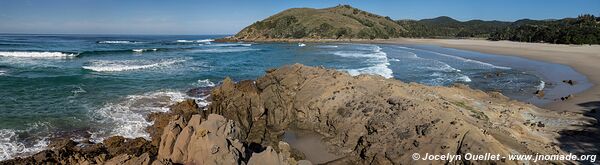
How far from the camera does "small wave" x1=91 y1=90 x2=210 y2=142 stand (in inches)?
494

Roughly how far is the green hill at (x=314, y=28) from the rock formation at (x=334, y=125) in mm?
88480

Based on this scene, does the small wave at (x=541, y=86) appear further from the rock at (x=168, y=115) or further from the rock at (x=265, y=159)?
the rock at (x=265, y=159)

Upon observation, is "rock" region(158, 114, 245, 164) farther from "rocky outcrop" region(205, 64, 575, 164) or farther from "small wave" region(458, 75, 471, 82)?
"small wave" region(458, 75, 471, 82)

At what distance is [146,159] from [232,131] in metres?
1.84

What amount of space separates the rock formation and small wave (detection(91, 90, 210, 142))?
63cm

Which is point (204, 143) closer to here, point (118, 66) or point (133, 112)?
point (133, 112)

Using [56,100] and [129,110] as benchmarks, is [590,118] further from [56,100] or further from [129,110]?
[56,100]

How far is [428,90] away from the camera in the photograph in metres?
13.7

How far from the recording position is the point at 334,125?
36.3 ft

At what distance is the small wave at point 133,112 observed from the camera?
41.2 ft

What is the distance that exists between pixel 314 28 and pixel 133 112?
91.3 metres

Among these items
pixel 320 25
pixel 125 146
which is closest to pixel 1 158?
pixel 125 146

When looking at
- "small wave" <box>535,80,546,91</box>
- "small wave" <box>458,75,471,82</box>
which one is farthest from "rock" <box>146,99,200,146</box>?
"small wave" <box>535,80,546,91</box>

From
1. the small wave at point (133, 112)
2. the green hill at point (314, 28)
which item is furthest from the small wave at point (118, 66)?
the green hill at point (314, 28)
